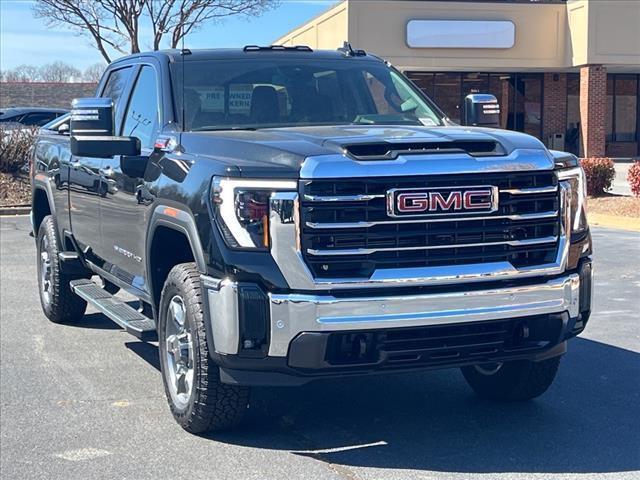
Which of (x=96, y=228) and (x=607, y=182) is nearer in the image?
(x=96, y=228)

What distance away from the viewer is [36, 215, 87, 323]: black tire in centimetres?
799

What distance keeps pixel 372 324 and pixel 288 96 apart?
2209 millimetres

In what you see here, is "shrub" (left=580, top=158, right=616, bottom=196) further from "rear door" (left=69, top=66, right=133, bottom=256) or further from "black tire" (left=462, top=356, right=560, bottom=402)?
"black tire" (left=462, top=356, right=560, bottom=402)

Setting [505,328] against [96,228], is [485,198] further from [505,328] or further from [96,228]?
[96,228]

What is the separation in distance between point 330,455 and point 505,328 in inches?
42.9

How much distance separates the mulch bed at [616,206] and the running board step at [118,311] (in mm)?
10603

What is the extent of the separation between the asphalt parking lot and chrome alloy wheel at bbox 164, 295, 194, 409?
0.23m

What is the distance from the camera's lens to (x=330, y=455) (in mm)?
4809

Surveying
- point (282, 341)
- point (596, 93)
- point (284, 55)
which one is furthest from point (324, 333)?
point (596, 93)

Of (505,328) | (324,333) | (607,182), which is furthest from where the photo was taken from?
(607,182)

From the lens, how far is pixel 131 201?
5.85 m

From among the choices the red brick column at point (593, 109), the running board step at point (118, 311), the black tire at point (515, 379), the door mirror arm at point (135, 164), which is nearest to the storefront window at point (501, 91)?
the red brick column at point (593, 109)

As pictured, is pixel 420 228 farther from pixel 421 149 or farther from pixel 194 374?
pixel 194 374

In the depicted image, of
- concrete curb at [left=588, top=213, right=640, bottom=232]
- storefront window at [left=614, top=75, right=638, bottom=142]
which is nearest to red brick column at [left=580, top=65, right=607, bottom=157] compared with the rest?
storefront window at [left=614, top=75, right=638, bottom=142]
